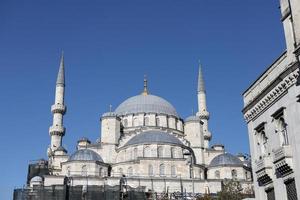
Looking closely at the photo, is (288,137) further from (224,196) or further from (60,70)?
(60,70)

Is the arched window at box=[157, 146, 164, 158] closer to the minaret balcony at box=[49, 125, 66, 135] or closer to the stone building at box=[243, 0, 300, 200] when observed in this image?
the minaret balcony at box=[49, 125, 66, 135]

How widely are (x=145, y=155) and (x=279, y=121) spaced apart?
32.8 meters

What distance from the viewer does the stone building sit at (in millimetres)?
16016

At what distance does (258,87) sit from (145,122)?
40717mm

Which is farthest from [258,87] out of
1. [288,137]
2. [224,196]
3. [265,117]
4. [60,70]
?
[60,70]

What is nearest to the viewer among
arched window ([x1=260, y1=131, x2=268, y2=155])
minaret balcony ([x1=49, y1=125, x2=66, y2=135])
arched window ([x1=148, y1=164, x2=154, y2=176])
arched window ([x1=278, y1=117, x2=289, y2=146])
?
arched window ([x1=278, y1=117, x2=289, y2=146])

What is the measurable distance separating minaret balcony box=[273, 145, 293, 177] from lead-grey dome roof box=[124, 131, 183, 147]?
108 ft

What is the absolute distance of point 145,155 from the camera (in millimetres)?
49406

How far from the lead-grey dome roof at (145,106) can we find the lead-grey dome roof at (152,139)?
8644 mm

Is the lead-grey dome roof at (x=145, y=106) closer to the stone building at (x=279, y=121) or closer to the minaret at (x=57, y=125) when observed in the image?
the minaret at (x=57, y=125)

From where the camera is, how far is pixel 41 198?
119ft

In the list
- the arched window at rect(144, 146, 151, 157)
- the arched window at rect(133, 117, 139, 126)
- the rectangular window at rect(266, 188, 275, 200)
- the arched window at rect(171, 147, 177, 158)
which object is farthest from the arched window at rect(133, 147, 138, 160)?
the rectangular window at rect(266, 188, 275, 200)

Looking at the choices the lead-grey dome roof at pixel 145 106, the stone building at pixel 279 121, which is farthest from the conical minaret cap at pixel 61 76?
the stone building at pixel 279 121

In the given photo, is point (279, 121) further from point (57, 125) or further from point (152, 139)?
point (57, 125)
